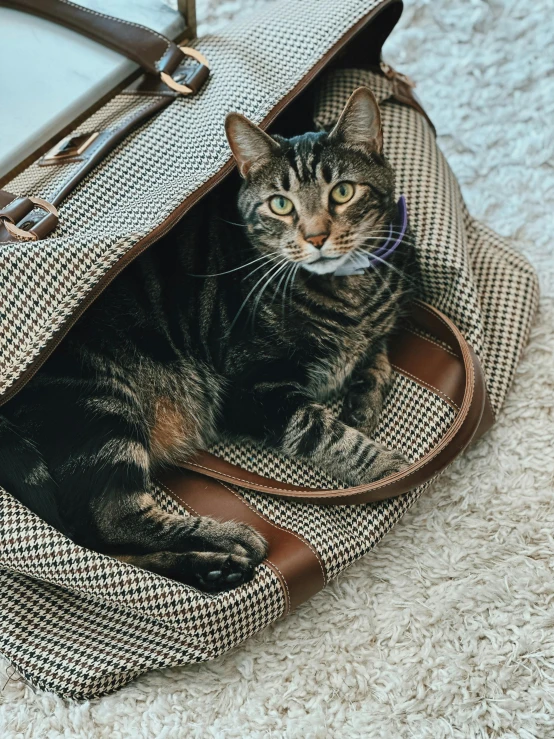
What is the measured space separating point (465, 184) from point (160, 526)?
1068 millimetres

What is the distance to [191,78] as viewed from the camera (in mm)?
1360

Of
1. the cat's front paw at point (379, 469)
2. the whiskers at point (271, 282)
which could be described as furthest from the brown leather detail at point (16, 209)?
the cat's front paw at point (379, 469)

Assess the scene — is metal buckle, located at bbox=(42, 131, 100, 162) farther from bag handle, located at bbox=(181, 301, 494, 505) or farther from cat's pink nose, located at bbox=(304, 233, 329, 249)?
bag handle, located at bbox=(181, 301, 494, 505)

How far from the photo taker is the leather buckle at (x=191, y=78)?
4.44 feet

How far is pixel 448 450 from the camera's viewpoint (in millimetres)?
1168

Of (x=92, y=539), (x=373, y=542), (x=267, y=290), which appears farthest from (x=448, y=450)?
(x=92, y=539)

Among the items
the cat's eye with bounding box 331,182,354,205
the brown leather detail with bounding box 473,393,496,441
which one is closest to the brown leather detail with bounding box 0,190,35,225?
the cat's eye with bounding box 331,182,354,205

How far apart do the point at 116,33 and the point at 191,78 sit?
6.0 inches

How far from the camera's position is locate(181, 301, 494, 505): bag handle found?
116cm

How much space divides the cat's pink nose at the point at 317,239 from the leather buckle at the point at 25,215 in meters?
0.37

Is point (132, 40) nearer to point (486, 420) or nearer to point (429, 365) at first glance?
point (429, 365)

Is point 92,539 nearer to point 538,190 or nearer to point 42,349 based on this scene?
point 42,349

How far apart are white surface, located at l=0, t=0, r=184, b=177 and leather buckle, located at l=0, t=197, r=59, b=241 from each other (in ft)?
0.44

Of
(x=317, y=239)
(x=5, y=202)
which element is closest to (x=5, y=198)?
(x=5, y=202)
